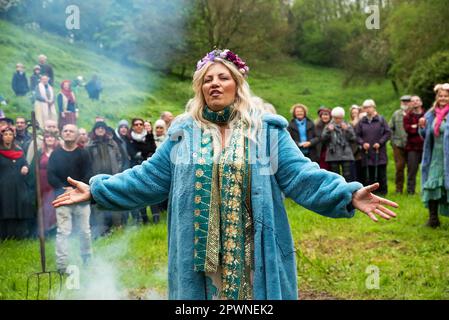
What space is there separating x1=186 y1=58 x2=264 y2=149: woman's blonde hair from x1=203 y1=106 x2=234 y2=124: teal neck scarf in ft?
0.06

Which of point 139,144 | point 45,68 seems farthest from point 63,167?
point 45,68

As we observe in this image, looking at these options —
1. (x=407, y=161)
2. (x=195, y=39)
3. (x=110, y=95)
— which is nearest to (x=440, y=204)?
(x=407, y=161)

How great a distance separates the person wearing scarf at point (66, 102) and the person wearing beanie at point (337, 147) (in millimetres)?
4649

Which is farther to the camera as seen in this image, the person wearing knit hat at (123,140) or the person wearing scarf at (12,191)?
the person wearing knit hat at (123,140)

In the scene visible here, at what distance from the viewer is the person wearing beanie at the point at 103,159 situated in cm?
838

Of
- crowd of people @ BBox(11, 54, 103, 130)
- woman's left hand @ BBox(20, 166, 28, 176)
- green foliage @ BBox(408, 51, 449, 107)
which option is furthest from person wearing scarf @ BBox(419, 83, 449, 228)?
green foliage @ BBox(408, 51, 449, 107)

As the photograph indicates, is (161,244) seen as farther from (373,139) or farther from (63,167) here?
(373,139)

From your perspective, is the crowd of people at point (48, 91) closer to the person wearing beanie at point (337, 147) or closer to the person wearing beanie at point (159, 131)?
the person wearing beanie at point (159, 131)

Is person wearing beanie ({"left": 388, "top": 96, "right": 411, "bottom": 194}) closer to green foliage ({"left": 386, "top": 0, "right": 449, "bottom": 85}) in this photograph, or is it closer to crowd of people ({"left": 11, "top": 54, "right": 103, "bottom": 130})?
crowd of people ({"left": 11, "top": 54, "right": 103, "bottom": 130})

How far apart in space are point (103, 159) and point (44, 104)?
4.37 m

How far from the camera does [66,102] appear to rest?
39.3 feet

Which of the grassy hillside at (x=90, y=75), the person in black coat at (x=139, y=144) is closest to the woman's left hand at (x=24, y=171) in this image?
the person in black coat at (x=139, y=144)

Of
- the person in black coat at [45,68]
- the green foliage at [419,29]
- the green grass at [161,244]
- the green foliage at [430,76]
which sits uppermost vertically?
the green foliage at [419,29]
